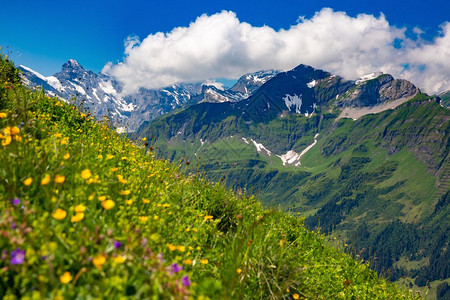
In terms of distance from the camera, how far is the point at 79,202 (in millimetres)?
3494

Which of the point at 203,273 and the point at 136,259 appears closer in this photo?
the point at 136,259

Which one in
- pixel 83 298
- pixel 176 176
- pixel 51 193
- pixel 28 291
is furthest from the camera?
pixel 176 176

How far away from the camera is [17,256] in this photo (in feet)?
7.53

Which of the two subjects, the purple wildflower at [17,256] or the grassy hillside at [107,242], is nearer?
the purple wildflower at [17,256]

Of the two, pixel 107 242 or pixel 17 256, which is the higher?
pixel 107 242

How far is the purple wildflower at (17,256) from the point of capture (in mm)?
2226

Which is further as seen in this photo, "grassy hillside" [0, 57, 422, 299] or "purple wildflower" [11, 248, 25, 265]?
"grassy hillside" [0, 57, 422, 299]

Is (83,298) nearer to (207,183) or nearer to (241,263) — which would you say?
(241,263)

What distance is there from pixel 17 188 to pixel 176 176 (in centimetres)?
448

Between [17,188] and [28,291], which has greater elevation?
[17,188]

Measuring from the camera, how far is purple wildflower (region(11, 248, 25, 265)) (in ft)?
7.30

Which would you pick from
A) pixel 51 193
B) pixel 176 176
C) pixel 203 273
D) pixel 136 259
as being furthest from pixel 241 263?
pixel 176 176

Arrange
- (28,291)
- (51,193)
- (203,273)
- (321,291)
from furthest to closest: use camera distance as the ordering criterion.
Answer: (321,291)
(203,273)
(51,193)
(28,291)

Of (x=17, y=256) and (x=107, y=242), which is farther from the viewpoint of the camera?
(x=107, y=242)
